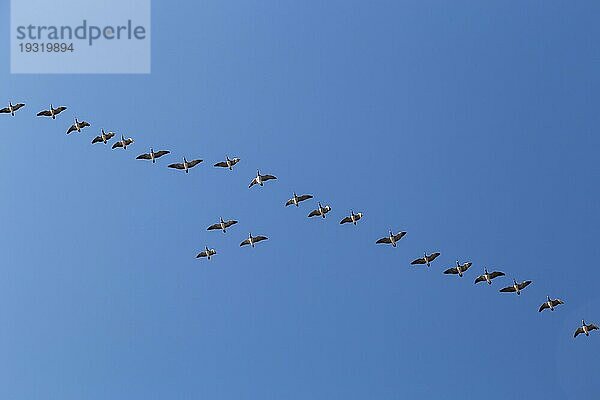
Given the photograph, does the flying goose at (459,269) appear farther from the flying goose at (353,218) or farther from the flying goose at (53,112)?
the flying goose at (53,112)

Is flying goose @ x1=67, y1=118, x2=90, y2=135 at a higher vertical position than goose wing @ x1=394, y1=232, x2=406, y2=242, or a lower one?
higher

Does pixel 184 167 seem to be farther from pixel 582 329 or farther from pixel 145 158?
pixel 582 329

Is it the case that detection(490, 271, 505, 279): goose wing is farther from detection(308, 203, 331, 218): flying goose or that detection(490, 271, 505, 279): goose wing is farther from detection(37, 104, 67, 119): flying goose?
detection(37, 104, 67, 119): flying goose

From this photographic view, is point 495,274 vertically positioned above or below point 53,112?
below

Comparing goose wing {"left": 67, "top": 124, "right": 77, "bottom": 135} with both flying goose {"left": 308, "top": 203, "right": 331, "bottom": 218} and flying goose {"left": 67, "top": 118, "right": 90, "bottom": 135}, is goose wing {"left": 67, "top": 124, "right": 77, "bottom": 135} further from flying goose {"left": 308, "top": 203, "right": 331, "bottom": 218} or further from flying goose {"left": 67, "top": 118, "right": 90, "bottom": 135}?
flying goose {"left": 308, "top": 203, "right": 331, "bottom": 218}

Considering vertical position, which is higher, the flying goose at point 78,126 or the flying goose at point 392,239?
the flying goose at point 78,126

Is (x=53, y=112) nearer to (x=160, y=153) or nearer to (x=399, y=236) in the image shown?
(x=160, y=153)

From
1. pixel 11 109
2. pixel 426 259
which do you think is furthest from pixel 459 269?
pixel 11 109

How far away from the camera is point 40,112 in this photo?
169 meters

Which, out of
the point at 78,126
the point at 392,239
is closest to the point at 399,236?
the point at 392,239

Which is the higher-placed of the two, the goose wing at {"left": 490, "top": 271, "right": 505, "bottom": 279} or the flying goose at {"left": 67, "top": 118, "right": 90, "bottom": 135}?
the flying goose at {"left": 67, "top": 118, "right": 90, "bottom": 135}

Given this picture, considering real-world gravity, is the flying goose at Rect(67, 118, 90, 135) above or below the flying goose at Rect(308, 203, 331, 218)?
above

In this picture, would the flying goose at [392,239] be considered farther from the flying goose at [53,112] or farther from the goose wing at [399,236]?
the flying goose at [53,112]

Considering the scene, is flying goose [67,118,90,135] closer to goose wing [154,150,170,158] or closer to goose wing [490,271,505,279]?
goose wing [154,150,170,158]
